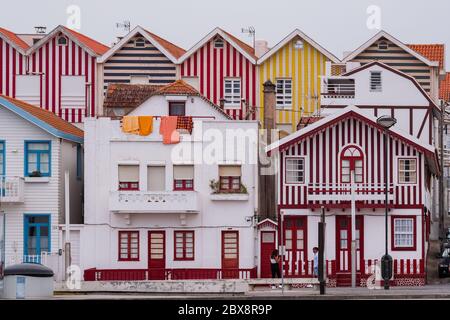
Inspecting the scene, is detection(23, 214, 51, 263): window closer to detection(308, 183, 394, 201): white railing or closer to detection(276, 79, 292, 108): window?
detection(308, 183, 394, 201): white railing

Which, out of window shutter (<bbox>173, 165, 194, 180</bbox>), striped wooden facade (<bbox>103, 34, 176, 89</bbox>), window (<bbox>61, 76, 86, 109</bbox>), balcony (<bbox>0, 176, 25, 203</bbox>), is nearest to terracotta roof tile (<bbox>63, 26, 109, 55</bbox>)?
striped wooden facade (<bbox>103, 34, 176, 89</bbox>)

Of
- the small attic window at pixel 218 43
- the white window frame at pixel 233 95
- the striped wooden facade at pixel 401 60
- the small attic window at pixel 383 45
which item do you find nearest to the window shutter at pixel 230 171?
the white window frame at pixel 233 95

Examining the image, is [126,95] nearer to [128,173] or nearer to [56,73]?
[128,173]

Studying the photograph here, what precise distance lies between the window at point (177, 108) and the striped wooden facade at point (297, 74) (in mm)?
9072

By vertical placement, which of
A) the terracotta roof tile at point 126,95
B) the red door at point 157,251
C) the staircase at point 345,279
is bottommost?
the staircase at point 345,279

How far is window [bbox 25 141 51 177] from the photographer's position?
A: 3766cm

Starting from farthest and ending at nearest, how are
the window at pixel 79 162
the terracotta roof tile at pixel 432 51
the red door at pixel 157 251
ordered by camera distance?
the terracotta roof tile at pixel 432 51 < the window at pixel 79 162 < the red door at pixel 157 251

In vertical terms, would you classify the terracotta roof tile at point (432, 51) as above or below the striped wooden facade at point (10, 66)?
above

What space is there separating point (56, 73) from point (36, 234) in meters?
13.2

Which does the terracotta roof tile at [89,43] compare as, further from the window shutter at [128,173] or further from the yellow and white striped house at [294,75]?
the window shutter at [128,173]

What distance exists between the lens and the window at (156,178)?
37.6 metres

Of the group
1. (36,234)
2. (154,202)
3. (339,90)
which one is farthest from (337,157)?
(36,234)
